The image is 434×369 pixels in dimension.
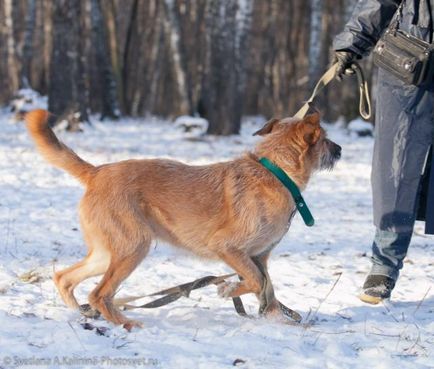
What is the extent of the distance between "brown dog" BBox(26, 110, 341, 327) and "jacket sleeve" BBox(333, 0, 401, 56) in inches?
49.5

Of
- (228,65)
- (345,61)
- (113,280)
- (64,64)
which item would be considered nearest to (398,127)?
(345,61)

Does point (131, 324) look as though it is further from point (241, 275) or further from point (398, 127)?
point (398, 127)

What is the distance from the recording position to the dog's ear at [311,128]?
4801 mm

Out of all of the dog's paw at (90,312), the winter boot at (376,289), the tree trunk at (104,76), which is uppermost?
the dog's paw at (90,312)

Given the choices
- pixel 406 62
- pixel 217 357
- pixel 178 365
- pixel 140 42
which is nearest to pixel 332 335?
pixel 217 357

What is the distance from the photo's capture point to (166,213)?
15.0 ft

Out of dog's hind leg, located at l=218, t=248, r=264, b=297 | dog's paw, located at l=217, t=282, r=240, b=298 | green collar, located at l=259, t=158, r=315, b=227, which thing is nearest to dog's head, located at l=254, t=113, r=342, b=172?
green collar, located at l=259, t=158, r=315, b=227

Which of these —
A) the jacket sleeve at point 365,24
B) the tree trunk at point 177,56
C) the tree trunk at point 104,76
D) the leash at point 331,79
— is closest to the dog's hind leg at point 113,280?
the leash at point 331,79

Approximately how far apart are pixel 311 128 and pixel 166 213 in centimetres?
114

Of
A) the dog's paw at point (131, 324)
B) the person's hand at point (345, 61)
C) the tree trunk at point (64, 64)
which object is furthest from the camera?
the tree trunk at point (64, 64)

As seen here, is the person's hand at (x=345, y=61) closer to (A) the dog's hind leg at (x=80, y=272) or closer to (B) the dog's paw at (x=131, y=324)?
(A) the dog's hind leg at (x=80, y=272)

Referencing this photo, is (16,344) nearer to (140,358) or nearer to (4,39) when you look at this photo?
(140,358)

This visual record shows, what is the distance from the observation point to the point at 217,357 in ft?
11.7

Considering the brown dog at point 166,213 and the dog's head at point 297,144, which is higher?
the dog's head at point 297,144
